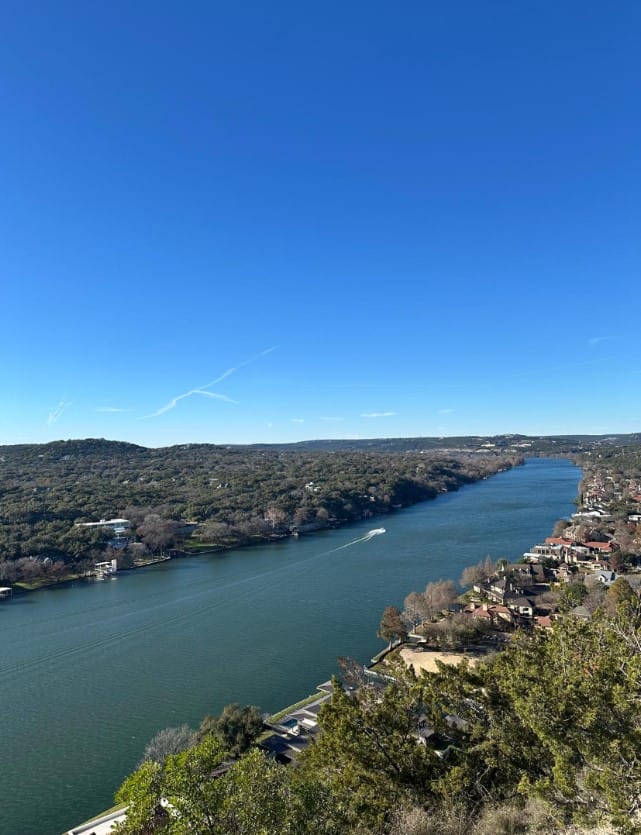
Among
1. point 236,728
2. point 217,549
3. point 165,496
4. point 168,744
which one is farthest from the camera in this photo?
point 165,496

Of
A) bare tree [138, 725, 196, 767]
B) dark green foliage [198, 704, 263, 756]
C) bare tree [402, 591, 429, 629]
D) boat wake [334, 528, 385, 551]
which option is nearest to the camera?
bare tree [138, 725, 196, 767]

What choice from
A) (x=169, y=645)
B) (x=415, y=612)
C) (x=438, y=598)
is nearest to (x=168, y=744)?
(x=169, y=645)

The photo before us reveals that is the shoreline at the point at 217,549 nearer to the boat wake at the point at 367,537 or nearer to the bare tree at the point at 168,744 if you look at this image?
the boat wake at the point at 367,537

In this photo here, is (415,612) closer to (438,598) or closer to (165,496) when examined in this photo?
(438,598)

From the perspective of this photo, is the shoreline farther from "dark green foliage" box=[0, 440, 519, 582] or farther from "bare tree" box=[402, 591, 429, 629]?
"bare tree" box=[402, 591, 429, 629]

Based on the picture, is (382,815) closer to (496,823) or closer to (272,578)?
(496,823)

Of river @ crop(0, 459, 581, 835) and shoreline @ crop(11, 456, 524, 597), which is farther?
shoreline @ crop(11, 456, 524, 597)

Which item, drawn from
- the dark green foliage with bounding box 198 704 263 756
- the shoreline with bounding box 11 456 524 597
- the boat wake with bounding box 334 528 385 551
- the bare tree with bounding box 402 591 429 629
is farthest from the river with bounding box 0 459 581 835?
the dark green foliage with bounding box 198 704 263 756

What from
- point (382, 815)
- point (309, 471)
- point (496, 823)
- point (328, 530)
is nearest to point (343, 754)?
point (382, 815)
